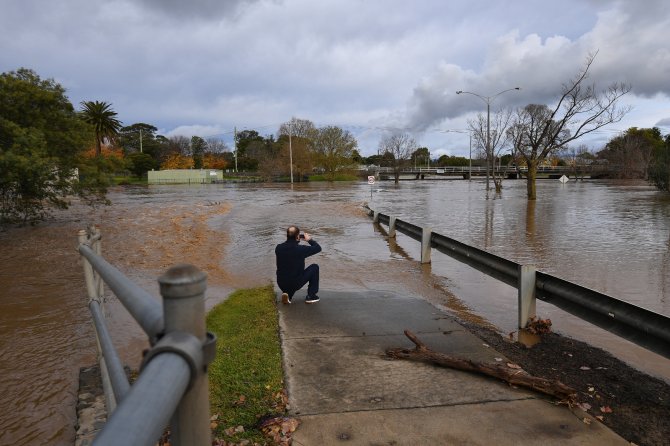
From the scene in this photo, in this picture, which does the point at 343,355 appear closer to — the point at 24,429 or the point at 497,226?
the point at 24,429

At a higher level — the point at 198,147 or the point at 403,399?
the point at 198,147

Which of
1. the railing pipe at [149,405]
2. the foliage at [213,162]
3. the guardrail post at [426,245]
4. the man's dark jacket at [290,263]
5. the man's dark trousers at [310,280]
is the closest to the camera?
the railing pipe at [149,405]

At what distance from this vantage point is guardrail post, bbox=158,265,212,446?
3.61 ft

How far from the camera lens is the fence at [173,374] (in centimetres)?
91

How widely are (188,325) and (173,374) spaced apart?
5.3 inches

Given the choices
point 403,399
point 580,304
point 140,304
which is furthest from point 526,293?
point 140,304

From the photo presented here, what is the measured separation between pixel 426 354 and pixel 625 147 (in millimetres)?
94284

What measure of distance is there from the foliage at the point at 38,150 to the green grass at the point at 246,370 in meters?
12.6

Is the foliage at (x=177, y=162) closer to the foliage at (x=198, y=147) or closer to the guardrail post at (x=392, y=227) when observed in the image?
the foliage at (x=198, y=147)

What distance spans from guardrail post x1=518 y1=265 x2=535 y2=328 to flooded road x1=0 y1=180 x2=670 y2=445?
24.2 inches

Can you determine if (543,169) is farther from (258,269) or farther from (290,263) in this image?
(290,263)

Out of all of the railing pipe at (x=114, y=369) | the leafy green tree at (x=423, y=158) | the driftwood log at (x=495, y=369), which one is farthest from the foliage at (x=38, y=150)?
the leafy green tree at (x=423, y=158)

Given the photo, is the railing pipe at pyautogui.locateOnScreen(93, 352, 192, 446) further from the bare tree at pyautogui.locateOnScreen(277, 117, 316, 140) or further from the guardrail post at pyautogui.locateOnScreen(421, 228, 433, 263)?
the bare tree at pyautogui.locateOnScreen(277, 117, 316, 140)

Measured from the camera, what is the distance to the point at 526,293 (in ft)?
19.7
